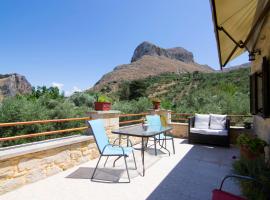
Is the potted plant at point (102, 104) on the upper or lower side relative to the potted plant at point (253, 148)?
upper

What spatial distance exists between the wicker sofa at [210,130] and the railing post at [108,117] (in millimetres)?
2595

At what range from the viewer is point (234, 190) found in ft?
9.16

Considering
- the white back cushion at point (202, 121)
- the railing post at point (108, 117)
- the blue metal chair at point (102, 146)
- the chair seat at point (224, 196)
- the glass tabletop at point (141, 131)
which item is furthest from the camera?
the white back cushion at point (202, 121)

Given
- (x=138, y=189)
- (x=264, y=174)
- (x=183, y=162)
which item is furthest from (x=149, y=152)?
(x=264, y=174)

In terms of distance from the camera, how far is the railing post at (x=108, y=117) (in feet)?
14.1

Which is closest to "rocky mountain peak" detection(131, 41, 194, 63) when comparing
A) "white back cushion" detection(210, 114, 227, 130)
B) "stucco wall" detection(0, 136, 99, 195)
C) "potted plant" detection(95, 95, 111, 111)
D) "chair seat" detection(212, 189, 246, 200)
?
"white back cushion" detection(210, 114, 227, 130)

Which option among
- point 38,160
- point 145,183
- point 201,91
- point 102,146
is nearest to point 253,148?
point 145,183

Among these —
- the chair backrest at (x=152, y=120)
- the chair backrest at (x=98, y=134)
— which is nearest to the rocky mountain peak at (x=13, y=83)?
the chair backrest at (x=152, y=120)

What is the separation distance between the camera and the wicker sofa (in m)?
5.52

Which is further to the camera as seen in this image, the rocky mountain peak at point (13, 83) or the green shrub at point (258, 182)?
the rocky mountain peak at point (13, 83)

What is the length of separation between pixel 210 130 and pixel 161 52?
62.0 m

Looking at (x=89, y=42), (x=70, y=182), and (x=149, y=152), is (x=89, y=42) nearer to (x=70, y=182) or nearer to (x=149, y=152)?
(x=149, y=152)

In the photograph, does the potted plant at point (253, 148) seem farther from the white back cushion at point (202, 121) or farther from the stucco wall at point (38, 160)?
the stucco wall at point (38, 160)

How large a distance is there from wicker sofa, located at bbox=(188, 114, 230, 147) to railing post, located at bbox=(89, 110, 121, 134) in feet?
8.51
